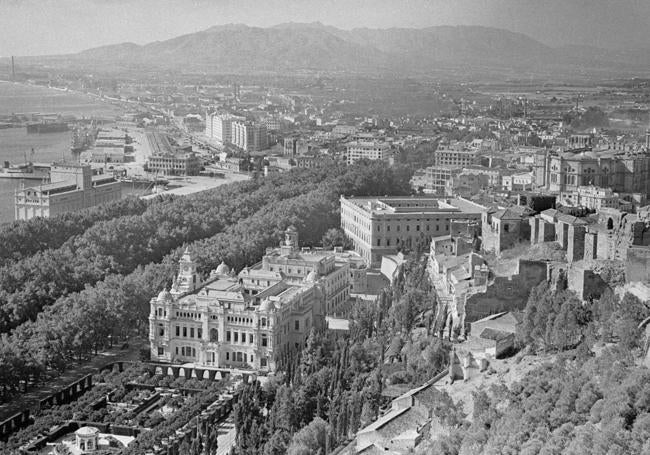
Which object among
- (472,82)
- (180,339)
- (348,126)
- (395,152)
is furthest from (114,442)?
(472,82)

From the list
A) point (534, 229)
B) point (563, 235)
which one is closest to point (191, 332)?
point (534, 229)

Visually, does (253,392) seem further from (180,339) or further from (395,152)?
(395,152)

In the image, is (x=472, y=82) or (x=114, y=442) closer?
(x=114, y=442)

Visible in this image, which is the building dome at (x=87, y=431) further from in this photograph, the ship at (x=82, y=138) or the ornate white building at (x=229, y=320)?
the ship at (x=82, y=138)

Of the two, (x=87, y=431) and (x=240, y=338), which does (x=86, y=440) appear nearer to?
(x=87, y=431)

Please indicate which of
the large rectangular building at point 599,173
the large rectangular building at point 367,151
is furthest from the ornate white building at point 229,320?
the large rectangular building at point 367,151

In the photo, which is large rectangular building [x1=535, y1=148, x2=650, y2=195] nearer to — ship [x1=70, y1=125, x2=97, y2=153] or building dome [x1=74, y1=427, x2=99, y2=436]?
building dome [x1=74, y1=427, x2=99, y2=436]

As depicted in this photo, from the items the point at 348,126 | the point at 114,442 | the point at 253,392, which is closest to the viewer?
the point at 114,442
